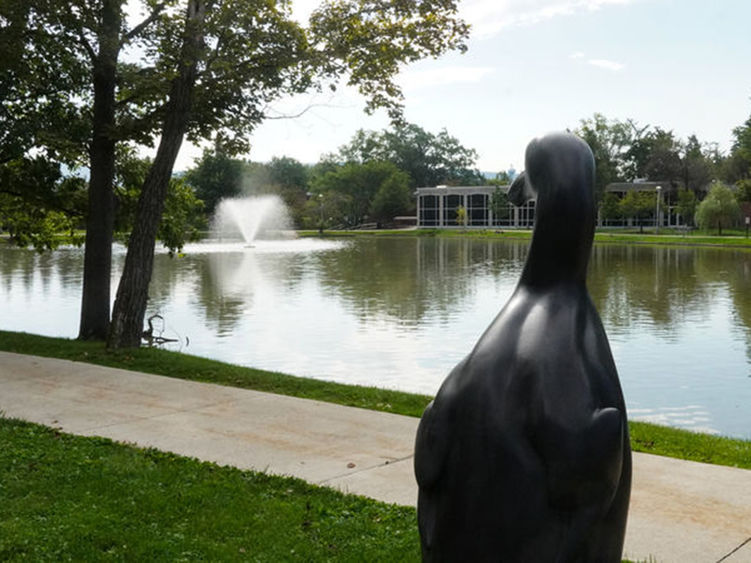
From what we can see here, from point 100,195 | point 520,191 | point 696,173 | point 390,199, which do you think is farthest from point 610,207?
point 520,191

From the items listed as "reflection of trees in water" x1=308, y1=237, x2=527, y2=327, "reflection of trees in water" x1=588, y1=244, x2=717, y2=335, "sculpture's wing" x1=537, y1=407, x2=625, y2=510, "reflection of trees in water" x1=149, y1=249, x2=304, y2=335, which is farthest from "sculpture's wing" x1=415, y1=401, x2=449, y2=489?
"reflection of trees in water" x1=588, y1=244, x2=717, y2=335

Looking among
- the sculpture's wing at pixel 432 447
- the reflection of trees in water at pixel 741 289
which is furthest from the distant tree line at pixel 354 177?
the sculpture's wing at pixel 432 447

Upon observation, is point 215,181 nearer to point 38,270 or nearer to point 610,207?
point 610,207

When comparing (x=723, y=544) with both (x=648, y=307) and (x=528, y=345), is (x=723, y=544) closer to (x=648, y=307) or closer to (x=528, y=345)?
(x=528, y=345)

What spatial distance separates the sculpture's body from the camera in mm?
2445

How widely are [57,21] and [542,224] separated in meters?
11.1

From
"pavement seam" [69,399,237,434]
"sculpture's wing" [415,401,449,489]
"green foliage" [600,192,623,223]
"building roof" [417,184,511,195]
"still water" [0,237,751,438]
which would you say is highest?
"building roof" [417,184,511,195]

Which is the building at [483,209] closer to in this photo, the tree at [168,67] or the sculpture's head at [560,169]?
the tree at [168,67]

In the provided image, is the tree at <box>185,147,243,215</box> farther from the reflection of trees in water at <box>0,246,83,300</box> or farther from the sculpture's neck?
the sculpture's neck

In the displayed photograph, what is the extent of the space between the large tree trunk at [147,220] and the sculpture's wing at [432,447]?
1025cm

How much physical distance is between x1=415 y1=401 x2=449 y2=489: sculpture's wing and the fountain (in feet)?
266

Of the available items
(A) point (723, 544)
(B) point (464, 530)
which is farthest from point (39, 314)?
(B) point (464, 530)

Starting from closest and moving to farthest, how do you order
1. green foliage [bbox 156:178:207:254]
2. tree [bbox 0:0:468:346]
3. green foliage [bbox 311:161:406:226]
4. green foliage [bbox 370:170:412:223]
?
tree [bbox 0:0:468:346], green foliage [bbox 156:178:207:254], green foliage [bbox 370:170:412:223], green foliage [bbox 311:161:406:226]

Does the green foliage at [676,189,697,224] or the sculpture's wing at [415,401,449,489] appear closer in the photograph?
the sculpture's wing at [415,401,449,489]
